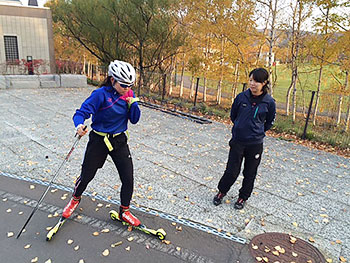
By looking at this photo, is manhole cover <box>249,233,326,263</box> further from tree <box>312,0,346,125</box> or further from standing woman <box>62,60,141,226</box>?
tree <box>312,0,346,125</box>

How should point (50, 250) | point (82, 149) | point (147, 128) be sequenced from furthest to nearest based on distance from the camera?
1. point (147, 128)
2. point (82, 149)
3. point (50, 250)

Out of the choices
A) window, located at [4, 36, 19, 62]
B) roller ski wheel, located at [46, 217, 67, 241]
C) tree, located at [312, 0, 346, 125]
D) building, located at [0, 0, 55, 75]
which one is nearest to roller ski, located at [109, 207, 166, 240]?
roller ski wheel, located at [46, 217, 67, 241]

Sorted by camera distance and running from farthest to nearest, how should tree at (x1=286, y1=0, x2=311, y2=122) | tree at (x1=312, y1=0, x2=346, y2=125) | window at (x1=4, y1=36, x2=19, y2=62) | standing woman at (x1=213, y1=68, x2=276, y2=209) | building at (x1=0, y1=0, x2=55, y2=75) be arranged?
1. window at (x1=4, y1=36, x2=19, y2=62)
2. building at (x1=0, y1=0, x2=55, y2=75)
3. tree at (x1=286, y1=0, x2=311, y2=122)
4. tree at (x1=312, y1=0, x2=346, y2=125)
5. standing woman at (x1=213, y1=68, x2=276, y2=209)

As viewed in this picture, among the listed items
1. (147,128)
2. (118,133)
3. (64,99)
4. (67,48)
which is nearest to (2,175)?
(118,133)

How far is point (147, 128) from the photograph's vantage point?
26.7ft

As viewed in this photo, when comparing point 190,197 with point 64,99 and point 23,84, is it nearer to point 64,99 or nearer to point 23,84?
point 64,99

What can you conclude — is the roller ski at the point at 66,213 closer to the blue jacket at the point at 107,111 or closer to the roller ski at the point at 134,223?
the roller ski at the point at 134,223

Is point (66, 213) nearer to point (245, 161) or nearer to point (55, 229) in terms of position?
point (55, 229)

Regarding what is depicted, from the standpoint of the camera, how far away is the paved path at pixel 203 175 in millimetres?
3770

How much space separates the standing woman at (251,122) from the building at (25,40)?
18285 mm

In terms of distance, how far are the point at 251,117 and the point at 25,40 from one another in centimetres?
1956

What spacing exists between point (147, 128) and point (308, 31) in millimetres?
8449

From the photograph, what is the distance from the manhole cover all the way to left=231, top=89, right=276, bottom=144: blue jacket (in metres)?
1.15

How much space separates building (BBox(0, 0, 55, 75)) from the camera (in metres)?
18.4
